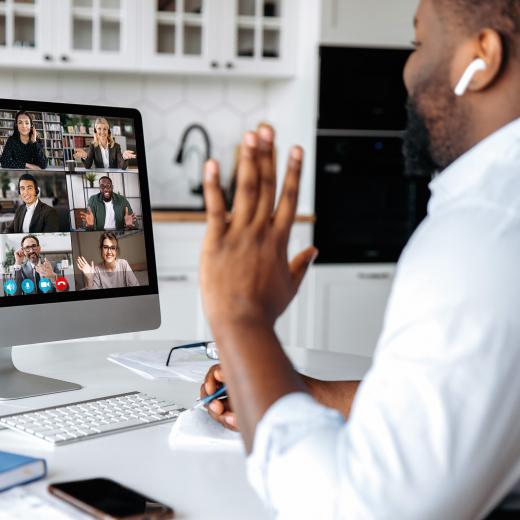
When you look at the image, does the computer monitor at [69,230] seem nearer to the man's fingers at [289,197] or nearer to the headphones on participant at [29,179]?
the headphones on participant at [29,179]

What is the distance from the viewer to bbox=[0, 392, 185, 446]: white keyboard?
120 centimetres

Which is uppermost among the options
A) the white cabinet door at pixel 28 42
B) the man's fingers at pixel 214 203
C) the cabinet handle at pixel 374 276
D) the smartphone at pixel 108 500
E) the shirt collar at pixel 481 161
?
the white cabinet door at pixel 28 42

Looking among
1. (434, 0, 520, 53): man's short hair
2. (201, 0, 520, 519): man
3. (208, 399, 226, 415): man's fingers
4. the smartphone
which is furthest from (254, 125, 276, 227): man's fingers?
(208, 399, 226, 415): man's fingers

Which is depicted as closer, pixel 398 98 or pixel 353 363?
pixel 353 363

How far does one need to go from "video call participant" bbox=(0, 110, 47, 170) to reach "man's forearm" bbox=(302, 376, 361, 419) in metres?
0.60

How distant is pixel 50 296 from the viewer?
4.94 feet

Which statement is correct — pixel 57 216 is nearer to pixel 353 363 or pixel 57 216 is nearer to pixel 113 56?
pixel 353 363

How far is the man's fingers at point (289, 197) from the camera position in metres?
0.85

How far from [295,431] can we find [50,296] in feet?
2.83

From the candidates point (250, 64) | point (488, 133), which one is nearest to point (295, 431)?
point (488, 133)

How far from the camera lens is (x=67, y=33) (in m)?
3.62

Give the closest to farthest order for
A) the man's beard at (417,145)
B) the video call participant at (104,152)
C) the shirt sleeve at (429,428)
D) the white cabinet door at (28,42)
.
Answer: the shirt sleeve at (429,428), the man's beard at (417,145), the video call participant at (104,152), the white cabinet door at (28,42)

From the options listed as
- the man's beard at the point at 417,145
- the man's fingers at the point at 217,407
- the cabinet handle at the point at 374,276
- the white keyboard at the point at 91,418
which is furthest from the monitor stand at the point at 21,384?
the cabinet handle at the point at 374,276

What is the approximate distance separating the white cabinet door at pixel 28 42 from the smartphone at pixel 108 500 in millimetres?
2955
